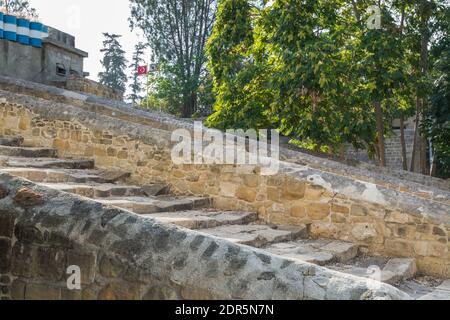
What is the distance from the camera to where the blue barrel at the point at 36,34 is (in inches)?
463

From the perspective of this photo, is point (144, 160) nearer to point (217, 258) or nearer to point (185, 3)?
point (217, 258)

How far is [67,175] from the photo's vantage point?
17.6 feet

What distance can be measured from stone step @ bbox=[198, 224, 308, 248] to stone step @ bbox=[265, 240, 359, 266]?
0.29 feet

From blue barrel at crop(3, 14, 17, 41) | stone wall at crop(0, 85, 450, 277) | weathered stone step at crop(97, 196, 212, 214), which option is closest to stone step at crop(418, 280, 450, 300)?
stone wall at crop(0, 85, 450, 277)

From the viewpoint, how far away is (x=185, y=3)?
22297mm

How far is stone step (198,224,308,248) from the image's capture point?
414 cm

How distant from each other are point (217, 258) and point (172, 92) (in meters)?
20.3

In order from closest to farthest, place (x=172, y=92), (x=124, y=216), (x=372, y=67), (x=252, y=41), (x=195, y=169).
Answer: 1. (x=124, y=216)
2. (x=195, y=169)
3. (x=372, y=67)
4. (x=252, y=41)
5. (x=172, y=92)

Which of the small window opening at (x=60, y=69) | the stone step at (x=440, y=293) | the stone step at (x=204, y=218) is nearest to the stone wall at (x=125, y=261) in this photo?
the stone step at (x=440, y=293)

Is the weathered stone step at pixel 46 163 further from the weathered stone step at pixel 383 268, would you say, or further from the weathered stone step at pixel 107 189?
the weathered stone step at pixel 383 268

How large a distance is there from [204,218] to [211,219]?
2.9 inches

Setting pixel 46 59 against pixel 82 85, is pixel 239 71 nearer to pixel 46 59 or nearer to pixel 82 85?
pixel 82 85

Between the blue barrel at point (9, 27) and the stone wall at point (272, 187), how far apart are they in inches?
176
